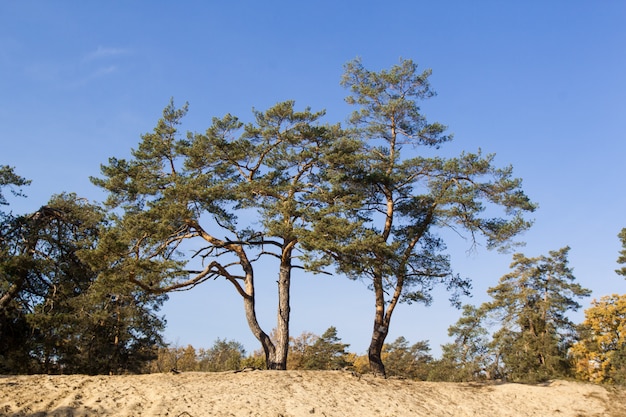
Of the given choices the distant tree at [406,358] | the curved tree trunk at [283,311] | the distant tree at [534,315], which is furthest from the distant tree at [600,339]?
the curved tree trunk at [283,311]

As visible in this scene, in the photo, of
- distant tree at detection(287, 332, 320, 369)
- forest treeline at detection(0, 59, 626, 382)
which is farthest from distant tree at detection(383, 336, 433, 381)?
forest treeline at detection(0, 59, 626, 382)

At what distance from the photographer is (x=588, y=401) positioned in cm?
1574

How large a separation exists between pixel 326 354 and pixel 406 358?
43.9 ft

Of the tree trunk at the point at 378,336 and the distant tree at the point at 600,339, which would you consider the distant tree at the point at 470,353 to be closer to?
the distant tree at the point at 600,339

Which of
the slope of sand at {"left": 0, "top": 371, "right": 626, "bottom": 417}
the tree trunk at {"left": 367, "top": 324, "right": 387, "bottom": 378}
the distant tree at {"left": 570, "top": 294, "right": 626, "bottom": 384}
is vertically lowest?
the slope of sand at {"left": 0, "top": 371, "right": 626, "bottom": 417}

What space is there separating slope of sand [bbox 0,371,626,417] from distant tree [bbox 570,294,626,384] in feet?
61.0

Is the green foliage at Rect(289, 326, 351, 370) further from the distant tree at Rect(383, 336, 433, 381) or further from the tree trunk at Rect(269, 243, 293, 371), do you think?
the tree trunk at Rect(269, 243, 293, 371)

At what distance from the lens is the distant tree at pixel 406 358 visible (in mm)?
48844

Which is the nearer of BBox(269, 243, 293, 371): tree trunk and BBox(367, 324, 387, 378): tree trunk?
BBox(269, 243, 293, 371): tree trunk

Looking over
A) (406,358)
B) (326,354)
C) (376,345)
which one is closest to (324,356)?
(326,354)

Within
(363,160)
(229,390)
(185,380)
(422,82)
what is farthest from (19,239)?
(422,82)

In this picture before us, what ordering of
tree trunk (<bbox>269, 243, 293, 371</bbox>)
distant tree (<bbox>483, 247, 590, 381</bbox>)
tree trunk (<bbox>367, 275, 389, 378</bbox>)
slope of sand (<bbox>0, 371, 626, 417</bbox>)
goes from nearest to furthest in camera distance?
slope of sand (<bbox>0, 371, 626, 417</bbox>) < tree trunk (<bbox>269, 243, 293, 371</bbox>) < tree trunk (<bbox>367, 275, 389, 378</bbox>) < distant tree (<bbox>483, 247, 590, 381</bbox>)

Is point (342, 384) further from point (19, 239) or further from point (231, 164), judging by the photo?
point (19, 239)

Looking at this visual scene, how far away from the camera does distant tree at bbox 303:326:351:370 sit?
40.4m
